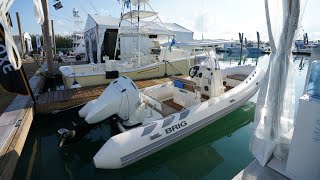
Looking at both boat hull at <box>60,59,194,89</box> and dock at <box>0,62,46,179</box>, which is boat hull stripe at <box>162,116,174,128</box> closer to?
dock at <box>0,62,46,179</box>

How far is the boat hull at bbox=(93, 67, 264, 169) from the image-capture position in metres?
3.31

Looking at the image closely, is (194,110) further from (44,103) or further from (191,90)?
(44,103)

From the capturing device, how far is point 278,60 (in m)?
2.46

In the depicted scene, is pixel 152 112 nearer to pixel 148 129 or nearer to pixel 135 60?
pixel 148 129

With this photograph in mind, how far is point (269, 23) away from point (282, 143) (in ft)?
5.26

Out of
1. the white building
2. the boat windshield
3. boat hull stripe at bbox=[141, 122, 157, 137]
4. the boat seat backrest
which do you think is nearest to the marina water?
boat hull stripe at bbox=[141, 122, 157, 137]

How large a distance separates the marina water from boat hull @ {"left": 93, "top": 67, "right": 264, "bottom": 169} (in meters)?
0.36

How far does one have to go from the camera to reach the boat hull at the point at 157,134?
10.8ft

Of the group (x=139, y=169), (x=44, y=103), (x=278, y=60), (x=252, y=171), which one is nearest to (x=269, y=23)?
(x=278, y=60)

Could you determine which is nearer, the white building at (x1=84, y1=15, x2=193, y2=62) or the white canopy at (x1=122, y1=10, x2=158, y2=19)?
the white canopy at (x1=122, y1=10, x2=158, y2=19)

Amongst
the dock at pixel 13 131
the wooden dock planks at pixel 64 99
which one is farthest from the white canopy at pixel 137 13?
the dock at pixel 13 131

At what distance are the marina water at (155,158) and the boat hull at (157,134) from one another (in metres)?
0.36

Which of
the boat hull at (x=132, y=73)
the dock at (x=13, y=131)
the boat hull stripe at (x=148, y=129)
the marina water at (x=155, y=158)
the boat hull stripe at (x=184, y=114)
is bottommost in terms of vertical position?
the marina water at (x=155, y=158)

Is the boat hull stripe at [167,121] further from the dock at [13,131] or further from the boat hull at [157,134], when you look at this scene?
the dock at [13,131]
